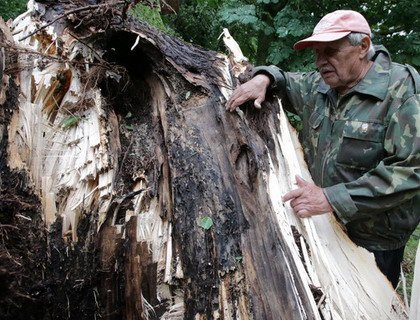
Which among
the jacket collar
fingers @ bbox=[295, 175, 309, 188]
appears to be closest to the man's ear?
the jacket collar

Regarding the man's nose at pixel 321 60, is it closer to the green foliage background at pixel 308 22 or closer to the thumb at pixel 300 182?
the thumb at pixel 300 182

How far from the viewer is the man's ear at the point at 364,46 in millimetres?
2781

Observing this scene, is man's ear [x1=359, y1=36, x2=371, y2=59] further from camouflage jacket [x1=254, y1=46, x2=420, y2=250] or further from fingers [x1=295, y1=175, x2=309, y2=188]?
fingers [x1=295, y1=175, x2=309, y2=188]

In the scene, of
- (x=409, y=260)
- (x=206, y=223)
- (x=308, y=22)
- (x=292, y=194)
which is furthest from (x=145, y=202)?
(x=409, y=260)

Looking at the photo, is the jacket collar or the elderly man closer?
the elderly man

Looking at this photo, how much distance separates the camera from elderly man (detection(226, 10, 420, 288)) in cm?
247

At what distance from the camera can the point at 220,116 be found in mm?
2947

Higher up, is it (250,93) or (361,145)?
(250,93)

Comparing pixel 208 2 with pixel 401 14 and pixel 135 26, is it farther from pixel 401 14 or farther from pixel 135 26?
pixel 135 26

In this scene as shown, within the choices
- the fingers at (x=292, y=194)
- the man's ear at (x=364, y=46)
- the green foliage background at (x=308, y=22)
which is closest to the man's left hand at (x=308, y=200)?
the fingers at (x=292, y=194)

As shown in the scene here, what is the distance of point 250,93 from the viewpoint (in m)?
3.04

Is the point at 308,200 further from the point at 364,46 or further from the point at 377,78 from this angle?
the point at 364,46

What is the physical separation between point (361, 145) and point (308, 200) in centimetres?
59

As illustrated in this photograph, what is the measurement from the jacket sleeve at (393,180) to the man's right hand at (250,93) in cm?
91
